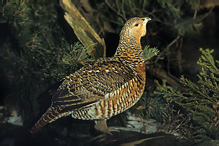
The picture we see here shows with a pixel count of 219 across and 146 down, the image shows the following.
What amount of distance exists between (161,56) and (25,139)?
6.73 feet

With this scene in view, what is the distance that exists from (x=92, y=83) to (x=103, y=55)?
0.66 metres

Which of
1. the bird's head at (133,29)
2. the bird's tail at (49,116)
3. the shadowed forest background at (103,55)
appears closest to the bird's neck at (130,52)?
the bird's head at (133,29)

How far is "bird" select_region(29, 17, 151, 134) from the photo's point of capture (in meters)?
2.62

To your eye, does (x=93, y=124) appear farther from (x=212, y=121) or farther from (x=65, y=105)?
(x=212, y=121)

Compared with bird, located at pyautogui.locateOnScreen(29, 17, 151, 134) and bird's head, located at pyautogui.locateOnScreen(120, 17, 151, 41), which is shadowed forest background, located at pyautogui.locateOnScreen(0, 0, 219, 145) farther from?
bird's head, located at pyautogui.locateOnScreen(120, 17, 151, 41)

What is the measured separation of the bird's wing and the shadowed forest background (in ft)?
0.69

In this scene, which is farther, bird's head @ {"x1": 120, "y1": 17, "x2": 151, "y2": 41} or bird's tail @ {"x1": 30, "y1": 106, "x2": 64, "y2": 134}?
bird's head @ {"x1": 120, "y1": 17, "x2": 151, "y2": 41}

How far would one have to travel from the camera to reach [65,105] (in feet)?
8.54

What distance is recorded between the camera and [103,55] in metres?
3.28

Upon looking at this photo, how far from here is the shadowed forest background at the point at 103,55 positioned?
115 inches

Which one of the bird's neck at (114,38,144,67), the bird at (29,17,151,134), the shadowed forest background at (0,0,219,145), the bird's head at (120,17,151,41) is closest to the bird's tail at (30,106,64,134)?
the bird at (29,17,151,134)

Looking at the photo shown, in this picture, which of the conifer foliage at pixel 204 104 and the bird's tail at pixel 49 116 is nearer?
the bird's tail at pixel 49 116

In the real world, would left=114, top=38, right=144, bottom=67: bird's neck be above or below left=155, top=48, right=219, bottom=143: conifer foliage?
above

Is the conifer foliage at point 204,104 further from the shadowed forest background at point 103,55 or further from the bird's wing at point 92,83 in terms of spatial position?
the bird's wing at point 92,83
